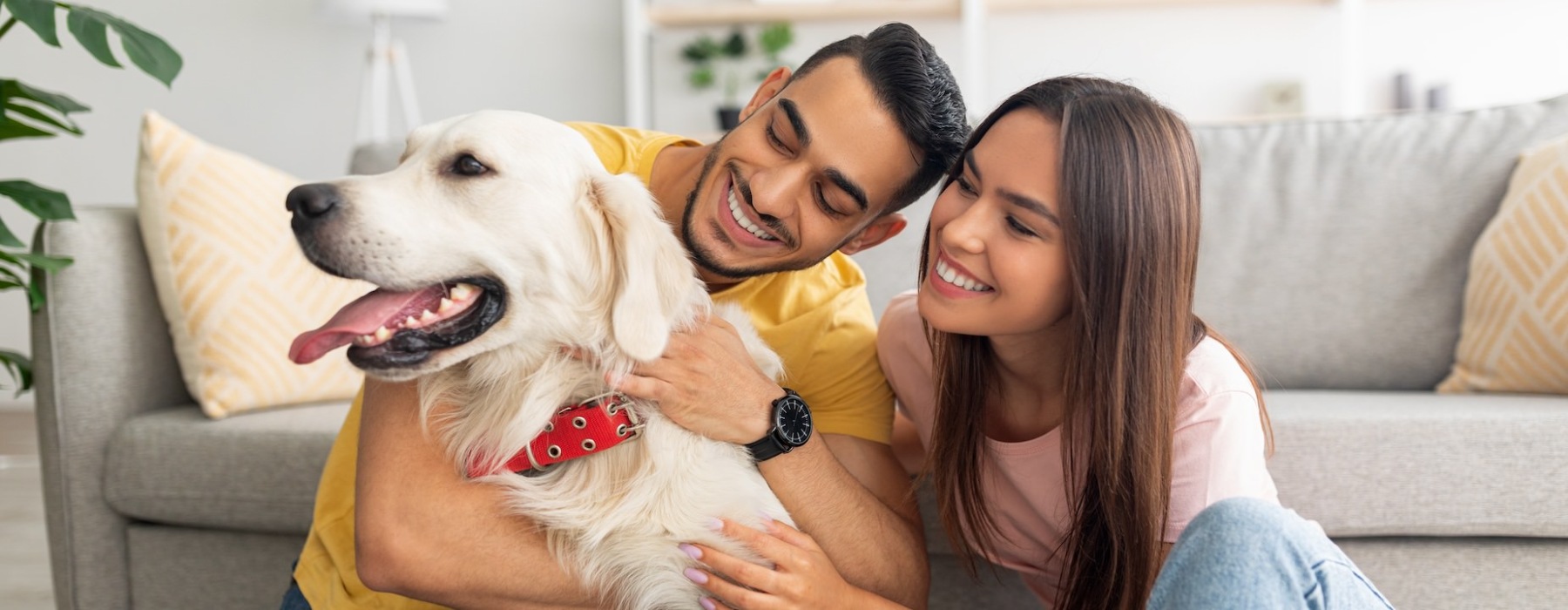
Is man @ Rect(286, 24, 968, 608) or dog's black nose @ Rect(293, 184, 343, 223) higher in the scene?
dog's black nose @ Rect(293, 184, 343, 223)

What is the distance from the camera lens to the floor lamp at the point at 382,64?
3988 mm

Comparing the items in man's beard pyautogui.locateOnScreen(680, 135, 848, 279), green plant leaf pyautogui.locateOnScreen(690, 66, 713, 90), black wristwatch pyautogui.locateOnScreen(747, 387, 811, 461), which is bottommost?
green plant leaf pyautogui.locateOnScreen(690, 66, 713, 90)

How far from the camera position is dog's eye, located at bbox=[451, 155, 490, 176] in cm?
113

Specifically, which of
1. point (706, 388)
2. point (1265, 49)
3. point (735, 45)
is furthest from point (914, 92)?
point (1265, 49)

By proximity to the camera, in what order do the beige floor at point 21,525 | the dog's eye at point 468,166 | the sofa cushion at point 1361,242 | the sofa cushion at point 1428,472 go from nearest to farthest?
the dog's eye at point 468,166 < the sofa cushion at point 1428,472 < the sofa cushion at point 1361,242 < the beige floor at point 21,525

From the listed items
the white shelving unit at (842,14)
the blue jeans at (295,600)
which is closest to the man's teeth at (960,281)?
the blue jeans at (295,600)

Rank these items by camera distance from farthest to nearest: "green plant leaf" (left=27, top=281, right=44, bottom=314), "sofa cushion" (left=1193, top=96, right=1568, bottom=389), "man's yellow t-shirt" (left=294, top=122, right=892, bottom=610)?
1. "sofa cushion" (left=1193, top=96, right=1568, bottom=389)
2. "green plant leaf" (left=27, top=281, right=44, bottom=314)
3. "man's yellow t-shirt" (left=294, top=122, right=892, bottom=610)

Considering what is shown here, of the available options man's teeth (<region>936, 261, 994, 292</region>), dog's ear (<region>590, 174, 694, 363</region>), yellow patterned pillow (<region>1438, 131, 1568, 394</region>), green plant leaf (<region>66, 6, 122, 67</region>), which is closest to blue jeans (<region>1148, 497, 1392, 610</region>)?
man's teeth (<region>936, 261, 994, 292</region>)

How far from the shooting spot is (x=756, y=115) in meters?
1.45

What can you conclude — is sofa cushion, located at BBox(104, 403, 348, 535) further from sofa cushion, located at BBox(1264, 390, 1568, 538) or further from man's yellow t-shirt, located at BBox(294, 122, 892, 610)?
sofa cushion, located at BBox(1264, 390, 1568, 538)

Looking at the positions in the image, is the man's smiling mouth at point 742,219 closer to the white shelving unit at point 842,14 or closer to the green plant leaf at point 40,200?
the green plant leaf at point 40,200

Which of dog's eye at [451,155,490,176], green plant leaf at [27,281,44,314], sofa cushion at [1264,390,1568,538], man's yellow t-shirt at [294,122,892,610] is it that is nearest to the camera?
dog's eye at [451,155,490,176]

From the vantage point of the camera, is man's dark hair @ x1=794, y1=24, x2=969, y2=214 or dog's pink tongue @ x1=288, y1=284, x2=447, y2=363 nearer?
dog's pink tongue @ x1=288, y1=284, x2=447, y2=363

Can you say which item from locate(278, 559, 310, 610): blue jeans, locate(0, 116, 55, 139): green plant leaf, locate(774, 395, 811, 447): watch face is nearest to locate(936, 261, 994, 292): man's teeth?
locate(774, 395, 811, 447): watch face
